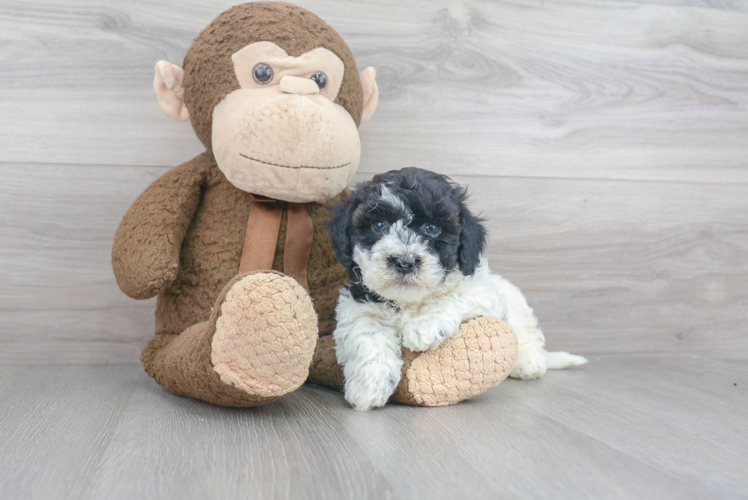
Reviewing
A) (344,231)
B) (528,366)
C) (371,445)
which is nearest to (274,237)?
(344,231)

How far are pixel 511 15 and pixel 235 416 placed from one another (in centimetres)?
133

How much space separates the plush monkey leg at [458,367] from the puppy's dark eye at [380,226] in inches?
9.6

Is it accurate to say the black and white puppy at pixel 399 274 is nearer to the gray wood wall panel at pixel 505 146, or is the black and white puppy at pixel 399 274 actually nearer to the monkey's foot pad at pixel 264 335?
the monkey's foot pad at pixel 264 335

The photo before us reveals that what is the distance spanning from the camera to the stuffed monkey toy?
1055 mm

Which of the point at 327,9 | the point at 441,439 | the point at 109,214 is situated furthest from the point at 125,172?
the point at 441,439

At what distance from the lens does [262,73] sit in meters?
1.22

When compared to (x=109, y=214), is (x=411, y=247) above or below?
above

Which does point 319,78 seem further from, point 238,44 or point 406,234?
point 406,234

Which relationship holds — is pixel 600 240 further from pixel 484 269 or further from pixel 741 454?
pixel 741 454

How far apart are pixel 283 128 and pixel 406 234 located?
1.01 ft

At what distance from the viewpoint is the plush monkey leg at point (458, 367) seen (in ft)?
3.81

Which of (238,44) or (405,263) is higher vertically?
(238,44)

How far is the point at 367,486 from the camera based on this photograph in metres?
0.79

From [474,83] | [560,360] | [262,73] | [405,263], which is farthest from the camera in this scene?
[474,83]
